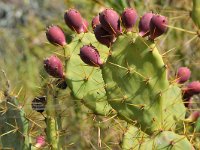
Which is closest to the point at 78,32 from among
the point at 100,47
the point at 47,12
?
the point at 100,47

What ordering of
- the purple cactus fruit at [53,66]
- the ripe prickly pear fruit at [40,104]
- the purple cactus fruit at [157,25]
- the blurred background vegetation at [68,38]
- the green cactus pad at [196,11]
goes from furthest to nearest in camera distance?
1. the blurred background vegetation at [68,38]
2. the green cactus pad at [196,11]
3. the ripe prickly pear fruit at [40,104]
4. the purple cactus fruit at [53,66]
5. the purple cactus fruit at [157,25]

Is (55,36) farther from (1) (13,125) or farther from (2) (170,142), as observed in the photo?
(2) (170,142)

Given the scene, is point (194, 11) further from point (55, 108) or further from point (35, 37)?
point (35, 37)

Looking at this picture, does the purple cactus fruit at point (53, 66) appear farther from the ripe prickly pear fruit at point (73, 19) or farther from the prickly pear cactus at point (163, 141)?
the prickly pear cactus at point (163, 141)

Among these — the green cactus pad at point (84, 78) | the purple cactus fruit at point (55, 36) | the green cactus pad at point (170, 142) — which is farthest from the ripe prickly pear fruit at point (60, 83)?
the green cactus pad at point (170, 142)

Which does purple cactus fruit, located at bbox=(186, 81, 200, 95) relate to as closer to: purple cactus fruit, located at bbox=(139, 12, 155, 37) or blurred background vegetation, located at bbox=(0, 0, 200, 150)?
blurred background vegetation, located at bbox=(0, 0, 200, 150)

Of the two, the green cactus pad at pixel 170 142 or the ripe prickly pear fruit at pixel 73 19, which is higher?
the ripe prickly pear fruit at pixel 73 19

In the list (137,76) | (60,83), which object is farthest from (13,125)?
(137,76)
